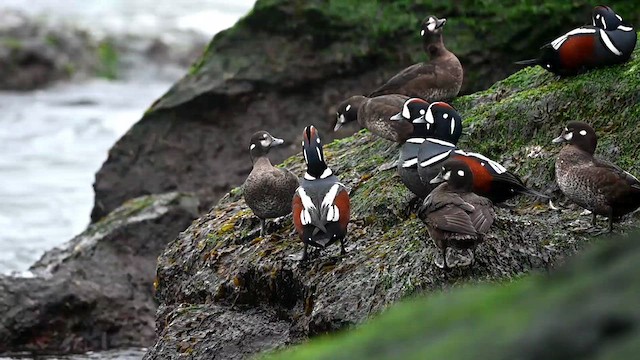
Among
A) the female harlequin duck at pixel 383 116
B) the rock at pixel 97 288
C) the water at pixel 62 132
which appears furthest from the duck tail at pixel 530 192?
the water at pixel 62 132

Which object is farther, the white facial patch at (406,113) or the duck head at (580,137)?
the white facial patch at (406,113)

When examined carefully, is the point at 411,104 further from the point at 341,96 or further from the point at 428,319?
the point at 428,319

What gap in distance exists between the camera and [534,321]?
6.65 ft

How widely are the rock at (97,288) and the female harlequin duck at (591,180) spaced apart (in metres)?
5.07

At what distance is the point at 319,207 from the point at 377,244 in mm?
462

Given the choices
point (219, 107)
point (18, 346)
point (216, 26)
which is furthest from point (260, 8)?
point (216, 26)

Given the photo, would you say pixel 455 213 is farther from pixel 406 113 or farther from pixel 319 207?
pixel 406 113

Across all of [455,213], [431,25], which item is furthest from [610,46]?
[455,213]

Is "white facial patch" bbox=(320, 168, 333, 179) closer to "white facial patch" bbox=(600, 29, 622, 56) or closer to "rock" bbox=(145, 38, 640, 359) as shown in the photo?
"rock" bbox=(145, 38, 640, 359)

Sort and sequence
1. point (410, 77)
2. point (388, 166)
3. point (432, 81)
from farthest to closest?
point (410, 77) < point (432, 81) < point (388, 166)

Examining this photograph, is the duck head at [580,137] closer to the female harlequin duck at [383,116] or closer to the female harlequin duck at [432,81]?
the female harlequin duck at [383,116]

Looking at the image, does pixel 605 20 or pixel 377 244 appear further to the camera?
pixel 605 20

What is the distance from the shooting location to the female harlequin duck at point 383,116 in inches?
314

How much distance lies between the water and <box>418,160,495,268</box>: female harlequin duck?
818 centimetres
